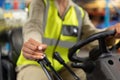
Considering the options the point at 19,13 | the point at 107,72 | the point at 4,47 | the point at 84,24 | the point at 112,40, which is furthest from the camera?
the point at 19,13

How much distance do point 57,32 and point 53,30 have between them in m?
0.02

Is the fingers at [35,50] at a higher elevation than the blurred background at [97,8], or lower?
higher

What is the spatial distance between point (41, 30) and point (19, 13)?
2261 millimetres

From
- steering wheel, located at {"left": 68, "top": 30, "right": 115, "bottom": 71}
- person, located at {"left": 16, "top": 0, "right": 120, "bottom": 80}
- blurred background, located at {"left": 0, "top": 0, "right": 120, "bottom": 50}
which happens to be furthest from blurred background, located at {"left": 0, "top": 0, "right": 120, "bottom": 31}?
steering wheel, located at {"left": 68, "top": 30, "right": 115, "bottom": 71}

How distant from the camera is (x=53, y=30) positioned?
5.13 ft

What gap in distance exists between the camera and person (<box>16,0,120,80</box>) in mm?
1453

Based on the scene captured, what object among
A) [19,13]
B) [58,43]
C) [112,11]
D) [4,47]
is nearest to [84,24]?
[58,43]

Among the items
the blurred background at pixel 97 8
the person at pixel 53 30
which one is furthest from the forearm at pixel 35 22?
the blurred background at pixel 97 8

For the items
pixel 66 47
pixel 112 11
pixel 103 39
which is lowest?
pixel 112 11

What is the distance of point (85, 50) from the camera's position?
5.62 feet

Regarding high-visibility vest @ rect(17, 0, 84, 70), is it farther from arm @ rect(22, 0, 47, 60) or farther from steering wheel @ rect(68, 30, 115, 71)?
steering wheel @ rect(68, 30, 115, 71)

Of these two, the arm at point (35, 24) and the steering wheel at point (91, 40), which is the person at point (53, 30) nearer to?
the arm at point (35, 24)

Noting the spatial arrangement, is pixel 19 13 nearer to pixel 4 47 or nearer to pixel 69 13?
pixel 4 47

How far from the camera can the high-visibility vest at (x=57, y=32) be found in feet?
5.07
